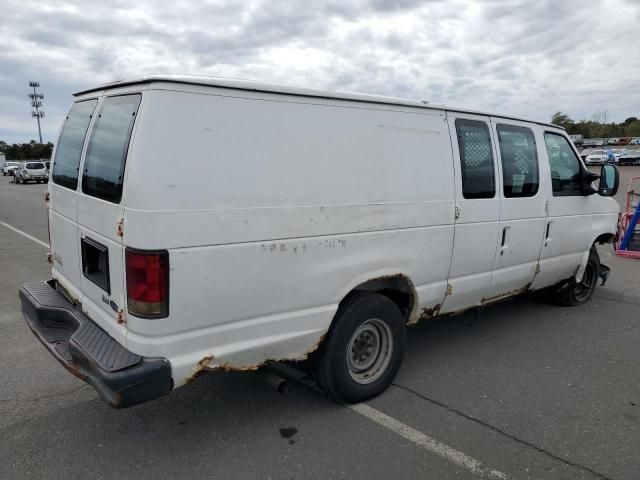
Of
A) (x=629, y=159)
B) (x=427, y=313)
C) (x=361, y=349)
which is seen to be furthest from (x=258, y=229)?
(x=629, y=159)

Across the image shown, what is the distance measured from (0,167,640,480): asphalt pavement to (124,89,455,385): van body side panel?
587mm

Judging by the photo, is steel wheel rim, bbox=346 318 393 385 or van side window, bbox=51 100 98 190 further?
steel wheel rim, bbox=346 318 393 385

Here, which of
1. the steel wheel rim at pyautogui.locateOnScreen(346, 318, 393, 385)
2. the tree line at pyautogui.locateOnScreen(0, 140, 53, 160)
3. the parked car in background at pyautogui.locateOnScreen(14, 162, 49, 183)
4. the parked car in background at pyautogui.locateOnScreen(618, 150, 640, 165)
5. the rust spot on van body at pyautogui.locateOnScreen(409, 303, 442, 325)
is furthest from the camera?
the tree line at pyautogui.locateOnScreen(0, 140, 53, 160)

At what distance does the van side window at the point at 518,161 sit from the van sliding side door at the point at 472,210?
20 cm

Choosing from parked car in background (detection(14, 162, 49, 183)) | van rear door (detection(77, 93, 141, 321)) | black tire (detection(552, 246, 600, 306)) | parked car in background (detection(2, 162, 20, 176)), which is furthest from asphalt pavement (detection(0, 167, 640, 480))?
parked car in background (detection(2, 162, 20, 176))

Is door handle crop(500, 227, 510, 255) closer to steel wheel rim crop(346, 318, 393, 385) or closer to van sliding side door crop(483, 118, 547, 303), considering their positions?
van sliding side door crop(483, 118, 547, 303)

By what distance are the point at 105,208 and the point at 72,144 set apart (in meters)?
1.07

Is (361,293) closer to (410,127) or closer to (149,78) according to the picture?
(410,127)

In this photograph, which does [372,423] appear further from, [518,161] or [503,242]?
[518,161]

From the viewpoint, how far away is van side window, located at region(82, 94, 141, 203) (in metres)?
2.71

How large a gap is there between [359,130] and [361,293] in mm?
1122

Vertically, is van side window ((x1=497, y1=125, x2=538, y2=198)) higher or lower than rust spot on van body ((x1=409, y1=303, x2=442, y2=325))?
higher

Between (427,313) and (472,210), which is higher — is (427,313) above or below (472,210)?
below

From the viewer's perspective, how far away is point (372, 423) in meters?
3.32
